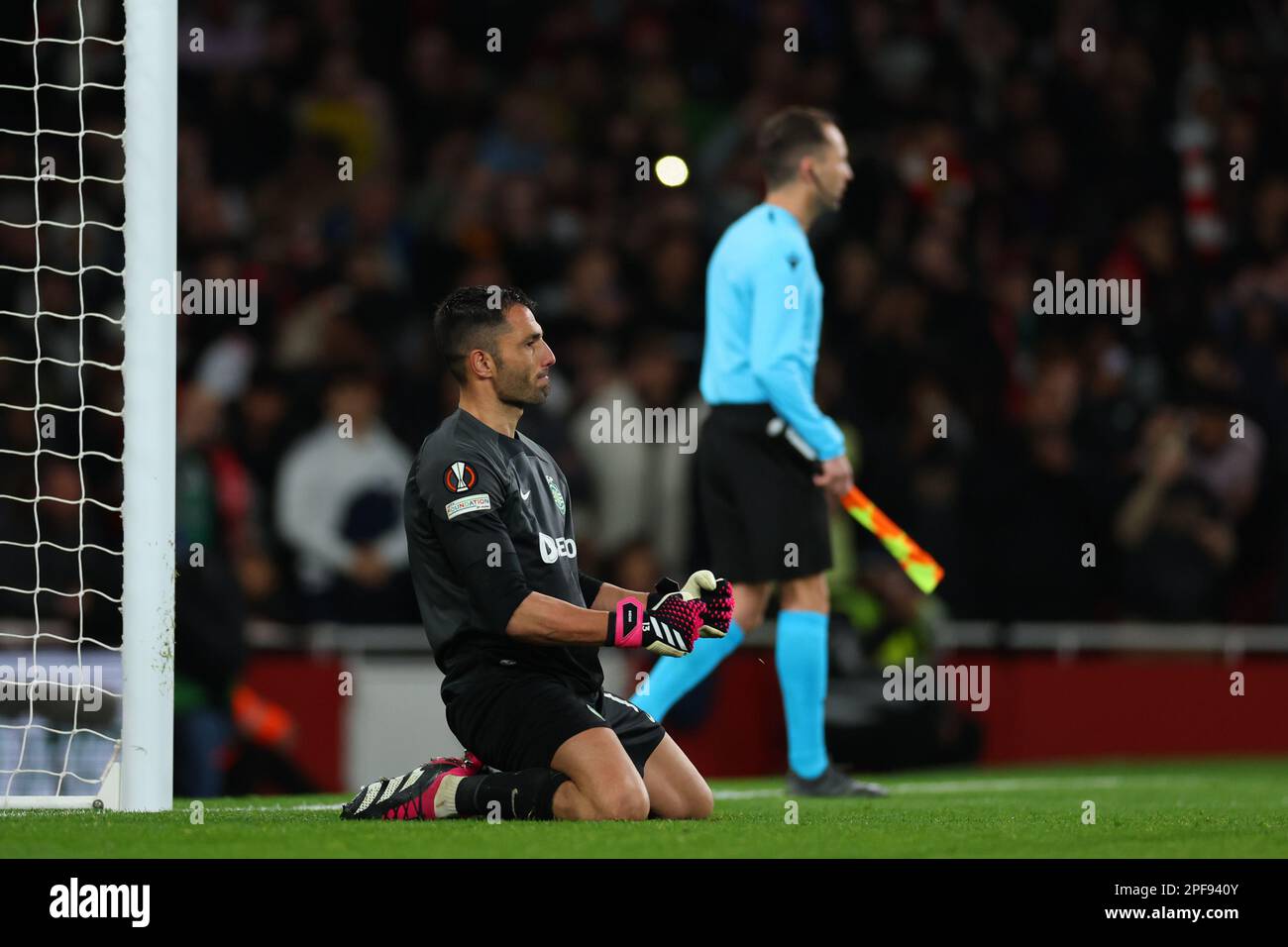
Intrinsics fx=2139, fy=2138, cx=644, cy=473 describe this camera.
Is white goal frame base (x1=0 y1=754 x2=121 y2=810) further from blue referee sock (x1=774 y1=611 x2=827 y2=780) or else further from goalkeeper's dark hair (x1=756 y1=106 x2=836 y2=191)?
goalkeeper's dark hair (x1=756 y1=106 x2=836 y2=191)

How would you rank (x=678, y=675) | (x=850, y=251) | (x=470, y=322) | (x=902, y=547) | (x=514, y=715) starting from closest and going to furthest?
(x=514, y=715)
(x=470, y=322)
(x=678, y=675)
(x=902, y=547)
(x=850, y=251)

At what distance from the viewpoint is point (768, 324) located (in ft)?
25.7

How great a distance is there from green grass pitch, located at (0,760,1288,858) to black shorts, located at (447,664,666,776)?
1.06 feet

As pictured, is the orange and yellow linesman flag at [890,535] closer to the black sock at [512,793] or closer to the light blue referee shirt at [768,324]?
the light blue referee shirt at [768,324]

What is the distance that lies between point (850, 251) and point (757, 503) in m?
5.53

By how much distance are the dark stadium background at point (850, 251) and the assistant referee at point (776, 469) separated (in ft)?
9.65

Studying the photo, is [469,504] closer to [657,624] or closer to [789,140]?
[657,624]

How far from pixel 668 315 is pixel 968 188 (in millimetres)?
2832

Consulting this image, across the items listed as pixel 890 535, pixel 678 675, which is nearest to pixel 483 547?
pixel 678 675

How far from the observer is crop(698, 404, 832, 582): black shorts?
25.4 ft

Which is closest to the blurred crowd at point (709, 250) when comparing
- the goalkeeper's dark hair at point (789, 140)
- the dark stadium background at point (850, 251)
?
the dark stadium background at point (850, 251)

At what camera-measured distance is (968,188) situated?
14.2m

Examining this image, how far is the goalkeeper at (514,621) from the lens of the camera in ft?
19.0
